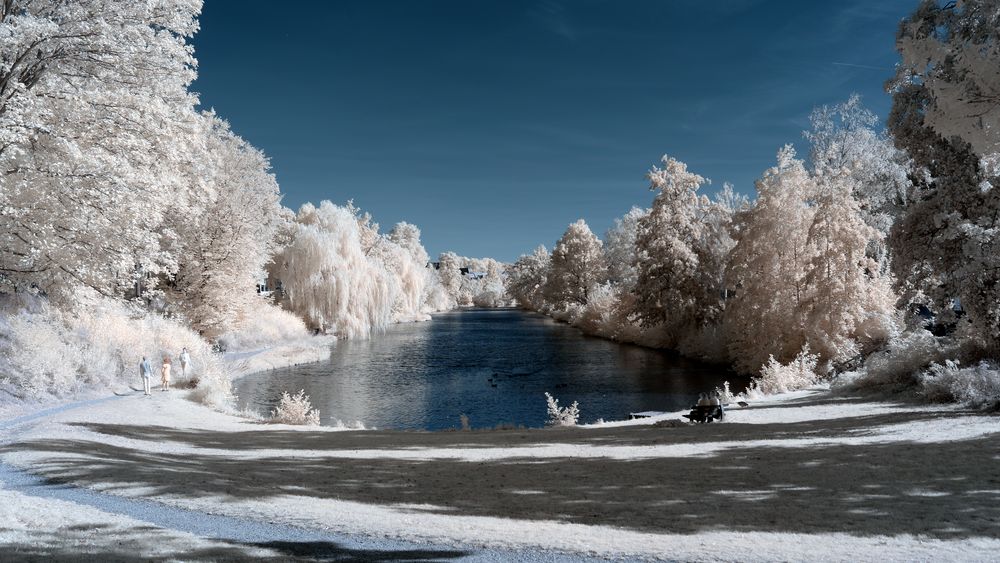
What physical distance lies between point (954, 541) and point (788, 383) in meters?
16.4

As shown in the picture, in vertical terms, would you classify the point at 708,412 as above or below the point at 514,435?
above

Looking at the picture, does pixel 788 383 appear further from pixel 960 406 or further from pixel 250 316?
pixel 250 316

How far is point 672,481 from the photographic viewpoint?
805cm

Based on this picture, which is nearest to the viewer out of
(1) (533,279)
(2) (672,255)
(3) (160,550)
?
(3) (160,550)

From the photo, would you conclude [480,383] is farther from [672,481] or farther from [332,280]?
[672,481]

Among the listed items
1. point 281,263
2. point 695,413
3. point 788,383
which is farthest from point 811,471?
point 281,263

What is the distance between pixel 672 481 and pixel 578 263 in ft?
219

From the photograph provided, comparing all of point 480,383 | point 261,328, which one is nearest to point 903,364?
point 480,383

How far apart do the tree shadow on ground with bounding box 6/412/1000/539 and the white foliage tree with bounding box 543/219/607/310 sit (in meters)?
62.6

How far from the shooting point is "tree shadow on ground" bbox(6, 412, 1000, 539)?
6133 millimetres

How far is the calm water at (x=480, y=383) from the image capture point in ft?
72.3

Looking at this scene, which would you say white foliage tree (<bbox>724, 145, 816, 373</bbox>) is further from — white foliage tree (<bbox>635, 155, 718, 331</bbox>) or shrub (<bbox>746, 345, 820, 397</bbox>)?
white foliage tree (<bbox>635, 155, 718, 331</bbox>)

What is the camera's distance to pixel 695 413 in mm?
14062

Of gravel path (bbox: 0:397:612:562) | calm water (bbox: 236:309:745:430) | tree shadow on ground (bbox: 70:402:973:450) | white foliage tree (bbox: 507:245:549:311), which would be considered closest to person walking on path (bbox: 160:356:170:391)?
calm water (bbox: 236:309:745:430)
